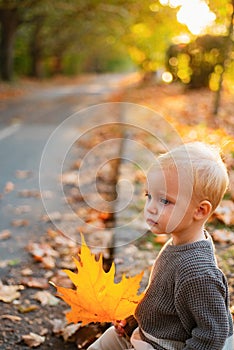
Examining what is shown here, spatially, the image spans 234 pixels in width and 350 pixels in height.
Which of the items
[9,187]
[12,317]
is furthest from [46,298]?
[9,187]

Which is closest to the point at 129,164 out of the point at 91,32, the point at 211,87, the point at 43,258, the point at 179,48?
the point at 43,258

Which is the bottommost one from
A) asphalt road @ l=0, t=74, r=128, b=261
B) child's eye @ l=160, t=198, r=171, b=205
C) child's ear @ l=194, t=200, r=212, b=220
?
asphalt road @ l=0, t=74, r=128, b=261

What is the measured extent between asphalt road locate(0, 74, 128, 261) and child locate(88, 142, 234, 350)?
8.14 ft

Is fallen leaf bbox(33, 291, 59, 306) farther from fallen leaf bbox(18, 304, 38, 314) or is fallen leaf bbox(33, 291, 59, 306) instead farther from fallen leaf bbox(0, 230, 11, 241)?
fallen leaf bbox(0, 230, 11, 241)

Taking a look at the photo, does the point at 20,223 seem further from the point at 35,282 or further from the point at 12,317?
the point at 12,317

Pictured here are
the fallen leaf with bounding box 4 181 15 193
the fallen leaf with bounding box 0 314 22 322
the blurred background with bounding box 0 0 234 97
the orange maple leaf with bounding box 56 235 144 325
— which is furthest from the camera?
the blurred background with bounding box 0 0 234 97

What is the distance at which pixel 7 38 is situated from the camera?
26.4 m

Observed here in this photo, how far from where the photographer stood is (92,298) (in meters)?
2.34

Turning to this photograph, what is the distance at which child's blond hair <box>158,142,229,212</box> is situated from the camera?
6.77 feet

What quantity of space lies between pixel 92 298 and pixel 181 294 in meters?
0.47

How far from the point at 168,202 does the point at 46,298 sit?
6.33 ft

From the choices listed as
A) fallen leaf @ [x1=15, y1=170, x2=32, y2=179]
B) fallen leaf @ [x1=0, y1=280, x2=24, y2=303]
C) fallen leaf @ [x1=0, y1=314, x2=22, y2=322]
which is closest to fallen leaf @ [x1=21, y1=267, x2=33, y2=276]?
fallen leaf @ [x1=0, y1=280, x2=24, y2=303]

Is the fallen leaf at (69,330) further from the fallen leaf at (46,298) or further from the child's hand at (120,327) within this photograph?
the child's hand at (120,327)

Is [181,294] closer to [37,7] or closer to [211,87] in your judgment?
[211,87]
